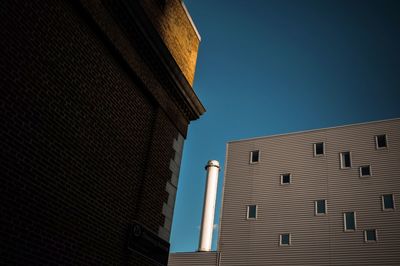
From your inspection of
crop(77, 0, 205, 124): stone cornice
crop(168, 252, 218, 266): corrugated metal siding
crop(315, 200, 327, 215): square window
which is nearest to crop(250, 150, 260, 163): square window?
crop(315, 200, 327, 215): square window

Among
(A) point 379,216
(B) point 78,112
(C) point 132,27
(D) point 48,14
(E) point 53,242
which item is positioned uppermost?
(A) point 379,216

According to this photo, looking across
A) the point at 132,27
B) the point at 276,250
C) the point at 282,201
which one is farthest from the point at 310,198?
the point at 132,27

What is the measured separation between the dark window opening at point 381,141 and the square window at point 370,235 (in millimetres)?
6462

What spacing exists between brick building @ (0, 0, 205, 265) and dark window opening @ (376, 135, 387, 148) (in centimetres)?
2220

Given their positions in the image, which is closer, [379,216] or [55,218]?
[55,218]

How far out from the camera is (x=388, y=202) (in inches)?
1136

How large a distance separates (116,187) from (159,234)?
2.25 metres

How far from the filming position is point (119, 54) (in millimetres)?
10414

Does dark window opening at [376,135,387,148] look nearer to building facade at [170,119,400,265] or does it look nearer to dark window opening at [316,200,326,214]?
building facade at [170,119,400,265]

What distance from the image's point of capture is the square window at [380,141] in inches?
1210

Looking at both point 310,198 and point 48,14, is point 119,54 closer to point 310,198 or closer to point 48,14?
point 48,14

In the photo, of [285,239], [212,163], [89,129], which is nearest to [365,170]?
[285,239]

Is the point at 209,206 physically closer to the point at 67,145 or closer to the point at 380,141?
the point at 380,141

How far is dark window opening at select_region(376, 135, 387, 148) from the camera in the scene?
30.7m
